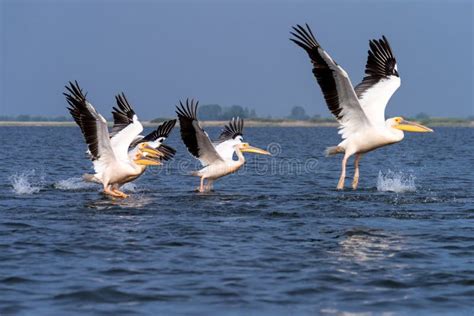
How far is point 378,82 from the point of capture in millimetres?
13461

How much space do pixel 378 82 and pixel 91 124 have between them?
4595 mm

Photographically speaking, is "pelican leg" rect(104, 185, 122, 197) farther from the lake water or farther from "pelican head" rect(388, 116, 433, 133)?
"pelican head" rect(388, 116, 433, 133)

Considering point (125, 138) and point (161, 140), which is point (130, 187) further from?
point (125, 138)

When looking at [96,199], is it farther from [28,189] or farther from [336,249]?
[336,249]

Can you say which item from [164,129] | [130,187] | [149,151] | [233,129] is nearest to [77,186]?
[130,187]

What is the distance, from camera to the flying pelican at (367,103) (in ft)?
39.8

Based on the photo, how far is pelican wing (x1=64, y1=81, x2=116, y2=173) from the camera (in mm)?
11250

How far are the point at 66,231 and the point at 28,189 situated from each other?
4391 mm

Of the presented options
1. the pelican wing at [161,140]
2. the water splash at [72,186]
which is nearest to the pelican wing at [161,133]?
the pelican wing at [161,140]

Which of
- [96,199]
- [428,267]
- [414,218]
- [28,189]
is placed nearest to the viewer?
[428,267]

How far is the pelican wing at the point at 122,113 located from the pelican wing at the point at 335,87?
3506mm

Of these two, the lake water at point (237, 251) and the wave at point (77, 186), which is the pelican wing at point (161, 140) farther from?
the lake water at point (237, 251)

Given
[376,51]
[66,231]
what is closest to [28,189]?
[66,231]

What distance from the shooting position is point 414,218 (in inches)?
404
